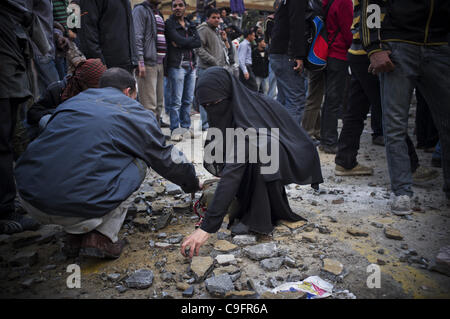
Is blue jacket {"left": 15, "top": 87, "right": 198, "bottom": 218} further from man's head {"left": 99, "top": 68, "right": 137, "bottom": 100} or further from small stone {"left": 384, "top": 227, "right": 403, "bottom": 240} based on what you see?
small stone {"left": 384, "top": 227, "right": 403, "bottom": 240}

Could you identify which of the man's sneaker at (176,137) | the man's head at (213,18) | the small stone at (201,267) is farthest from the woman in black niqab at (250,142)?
the man's head at (213,18)

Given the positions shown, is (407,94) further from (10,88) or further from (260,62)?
(260,62)

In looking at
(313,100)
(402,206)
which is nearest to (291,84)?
(313,100)

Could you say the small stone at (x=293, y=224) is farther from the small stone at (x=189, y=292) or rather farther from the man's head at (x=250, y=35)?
the man's head at (x=250, y=35)

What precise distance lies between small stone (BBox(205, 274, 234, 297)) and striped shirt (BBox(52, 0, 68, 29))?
3.83m

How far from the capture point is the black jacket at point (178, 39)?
5172mm

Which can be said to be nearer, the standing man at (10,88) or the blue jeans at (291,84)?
the standing man at (10,88)

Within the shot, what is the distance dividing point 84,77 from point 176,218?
144 centimetres

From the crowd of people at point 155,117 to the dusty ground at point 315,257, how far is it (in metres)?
0.15

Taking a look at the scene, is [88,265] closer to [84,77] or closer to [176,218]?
[176,218]

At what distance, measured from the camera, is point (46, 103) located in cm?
318

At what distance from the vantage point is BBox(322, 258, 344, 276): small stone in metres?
1.96

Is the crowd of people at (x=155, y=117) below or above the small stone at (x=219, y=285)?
above

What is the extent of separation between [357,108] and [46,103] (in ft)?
9.96
